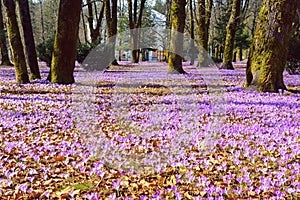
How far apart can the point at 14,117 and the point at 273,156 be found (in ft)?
16.7

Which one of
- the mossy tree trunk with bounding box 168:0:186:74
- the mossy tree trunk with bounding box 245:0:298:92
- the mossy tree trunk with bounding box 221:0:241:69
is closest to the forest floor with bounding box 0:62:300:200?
the mossy tree trunk with bounding box 245:0:298:92

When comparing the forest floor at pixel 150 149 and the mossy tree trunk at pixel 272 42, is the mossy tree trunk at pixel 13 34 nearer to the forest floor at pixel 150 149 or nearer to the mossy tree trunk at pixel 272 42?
the forest floor at pixel 150 149

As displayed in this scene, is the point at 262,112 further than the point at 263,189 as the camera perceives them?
Yes

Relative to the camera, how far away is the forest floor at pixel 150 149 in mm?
3164

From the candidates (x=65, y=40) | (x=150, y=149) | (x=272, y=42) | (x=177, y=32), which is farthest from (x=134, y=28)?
(x=150, y=149)

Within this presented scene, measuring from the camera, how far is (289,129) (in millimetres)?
5168

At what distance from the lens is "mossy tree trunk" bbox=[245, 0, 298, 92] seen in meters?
9.20

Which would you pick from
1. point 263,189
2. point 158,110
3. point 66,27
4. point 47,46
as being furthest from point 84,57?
point 263,189

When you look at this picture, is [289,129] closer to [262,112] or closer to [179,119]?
[262,112]

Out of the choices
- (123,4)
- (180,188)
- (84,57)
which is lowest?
(180,188)

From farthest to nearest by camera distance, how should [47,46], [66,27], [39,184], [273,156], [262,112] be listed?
[47,46], [66,27], [262,112], [273,156], [39,184]

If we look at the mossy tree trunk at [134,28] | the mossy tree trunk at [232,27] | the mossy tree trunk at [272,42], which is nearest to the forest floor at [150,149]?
the mossy tree trunk at [272,42]

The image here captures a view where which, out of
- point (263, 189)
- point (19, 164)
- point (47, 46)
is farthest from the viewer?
point (47, 46)

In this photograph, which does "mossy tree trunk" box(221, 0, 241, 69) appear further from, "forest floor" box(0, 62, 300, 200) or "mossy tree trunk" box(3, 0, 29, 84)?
"mossy tree trunk" box(3, 0, 29, 84)
